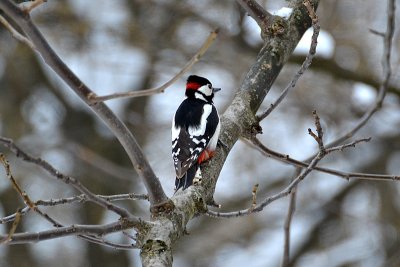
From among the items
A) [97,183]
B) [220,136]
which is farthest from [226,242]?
[220,136]

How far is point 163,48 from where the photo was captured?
944 cm

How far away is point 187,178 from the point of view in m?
3.66

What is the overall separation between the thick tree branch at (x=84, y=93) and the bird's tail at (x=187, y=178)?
66 centimetres

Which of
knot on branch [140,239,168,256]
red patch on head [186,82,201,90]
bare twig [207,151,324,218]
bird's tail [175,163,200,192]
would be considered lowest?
knot on branch [140,239,168,256]

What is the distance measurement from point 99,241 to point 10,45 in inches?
309

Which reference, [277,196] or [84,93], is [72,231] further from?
[277,196]

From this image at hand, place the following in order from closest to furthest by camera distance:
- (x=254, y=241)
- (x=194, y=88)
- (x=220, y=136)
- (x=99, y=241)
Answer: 1. (x=99, y=241)
2. (x=220, y=136)
3. (x=194, y=88)
4. (x=254, y=241)

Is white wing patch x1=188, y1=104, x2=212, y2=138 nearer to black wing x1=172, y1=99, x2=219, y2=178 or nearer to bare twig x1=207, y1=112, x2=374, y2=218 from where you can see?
black wing x1=172, y1=99, x2=219, y2=178

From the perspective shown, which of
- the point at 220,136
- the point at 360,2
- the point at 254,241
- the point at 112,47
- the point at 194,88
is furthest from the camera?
the point at 254,241

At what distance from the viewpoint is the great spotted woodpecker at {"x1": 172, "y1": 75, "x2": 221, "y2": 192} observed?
3.93 meters

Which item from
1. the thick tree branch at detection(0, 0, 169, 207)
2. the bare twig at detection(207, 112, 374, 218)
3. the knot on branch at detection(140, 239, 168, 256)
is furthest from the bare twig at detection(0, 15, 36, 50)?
the bare twig at detection(207, 112, 374, 218)

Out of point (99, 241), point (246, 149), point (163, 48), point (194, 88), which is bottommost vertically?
point (99, 241)

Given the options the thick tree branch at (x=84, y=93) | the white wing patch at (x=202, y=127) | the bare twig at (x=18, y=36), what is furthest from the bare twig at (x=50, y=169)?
the white wing patch at (x=202, y=127)

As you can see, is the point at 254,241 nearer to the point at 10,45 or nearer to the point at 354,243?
the point at 354,243
